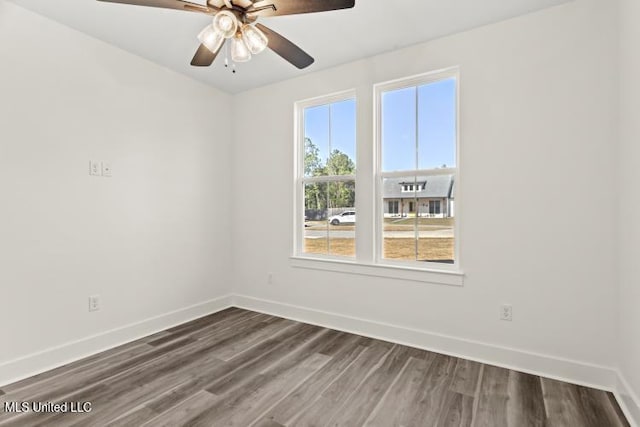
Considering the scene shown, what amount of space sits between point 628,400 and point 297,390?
2.02 metres

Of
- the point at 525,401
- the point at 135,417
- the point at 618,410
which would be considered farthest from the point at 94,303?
the point at 618,410

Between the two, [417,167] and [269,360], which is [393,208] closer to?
[417,167]

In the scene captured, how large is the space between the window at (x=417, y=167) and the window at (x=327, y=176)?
0.34 m

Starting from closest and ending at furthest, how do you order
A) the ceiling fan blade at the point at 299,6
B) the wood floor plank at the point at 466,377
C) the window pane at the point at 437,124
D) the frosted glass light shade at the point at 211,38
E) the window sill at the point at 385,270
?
1. the ceiling fan blade at the point at 299,6
2. the frosted glass light shade at the point at 211,38
3. the wood floor plank at the point at 466,377
4. the window sill at the point at 385,270
5. the window pane at the point at 437,124

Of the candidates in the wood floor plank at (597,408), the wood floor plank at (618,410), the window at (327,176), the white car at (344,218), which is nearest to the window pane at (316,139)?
the window at (327,176)

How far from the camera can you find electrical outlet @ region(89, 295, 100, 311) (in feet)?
8.93

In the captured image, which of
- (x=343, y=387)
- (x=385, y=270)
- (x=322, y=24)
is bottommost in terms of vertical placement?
(x=343, y=387)

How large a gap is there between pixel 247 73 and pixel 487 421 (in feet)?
11.8

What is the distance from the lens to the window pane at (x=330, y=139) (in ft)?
11.0

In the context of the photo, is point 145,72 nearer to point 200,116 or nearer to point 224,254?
point 200,116

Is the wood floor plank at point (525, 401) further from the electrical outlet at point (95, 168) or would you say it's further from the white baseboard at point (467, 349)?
the electrical outlet at point (95, 168)

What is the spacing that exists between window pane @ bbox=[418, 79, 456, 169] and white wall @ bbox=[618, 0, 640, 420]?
109 centimetres

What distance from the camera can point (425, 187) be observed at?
2.96 metres

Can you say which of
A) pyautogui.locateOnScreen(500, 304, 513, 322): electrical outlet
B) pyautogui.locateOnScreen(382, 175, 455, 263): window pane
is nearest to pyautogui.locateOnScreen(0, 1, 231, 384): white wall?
pyautogui.locateOnScreen(382, 175, 455, 263): window pane
